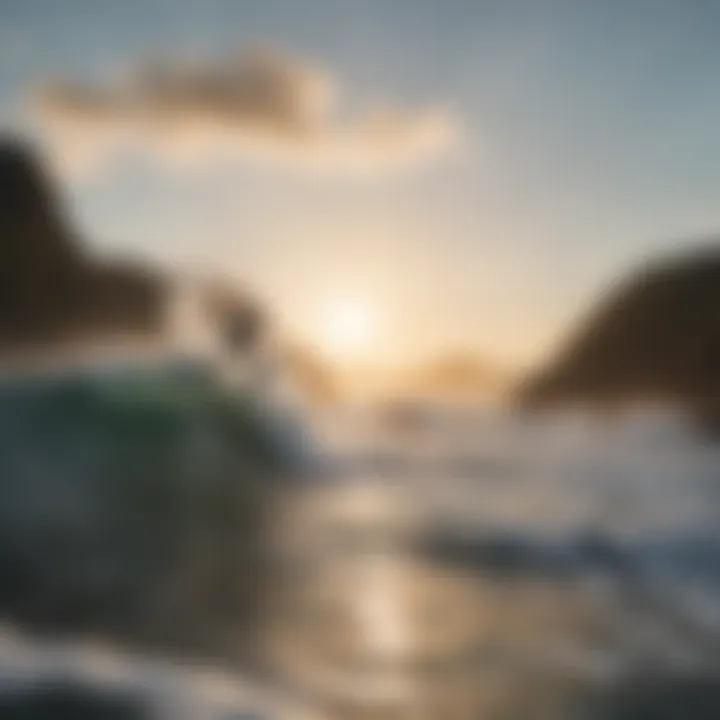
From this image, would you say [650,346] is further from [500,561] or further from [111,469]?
[111,469]

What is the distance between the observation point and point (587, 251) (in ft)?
4.08

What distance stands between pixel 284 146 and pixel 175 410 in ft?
1.40

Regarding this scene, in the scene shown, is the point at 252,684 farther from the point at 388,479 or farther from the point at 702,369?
the point at 702,369

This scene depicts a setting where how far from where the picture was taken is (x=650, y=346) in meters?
1.28

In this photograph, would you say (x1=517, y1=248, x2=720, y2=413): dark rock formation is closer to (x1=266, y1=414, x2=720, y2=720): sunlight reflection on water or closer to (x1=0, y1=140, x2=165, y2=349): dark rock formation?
(x1=266, y1=414, x2=720, y2=720): sunlight reflection on water

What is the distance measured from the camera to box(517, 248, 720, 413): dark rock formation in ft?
4.02

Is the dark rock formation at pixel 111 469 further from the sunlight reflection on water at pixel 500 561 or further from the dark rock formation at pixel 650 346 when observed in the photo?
the dark rock formation at pixel 650 346

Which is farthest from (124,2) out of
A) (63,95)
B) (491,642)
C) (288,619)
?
(491,642)

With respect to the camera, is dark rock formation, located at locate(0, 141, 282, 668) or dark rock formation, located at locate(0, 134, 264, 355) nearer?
dark rock formation, located at locate(0, 141, 282, 668)

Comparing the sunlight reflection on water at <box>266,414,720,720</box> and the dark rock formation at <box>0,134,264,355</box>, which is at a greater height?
the dark rock formation at <box>0,134,264,355</box>

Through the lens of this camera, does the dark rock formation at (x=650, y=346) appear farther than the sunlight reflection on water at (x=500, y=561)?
Yes

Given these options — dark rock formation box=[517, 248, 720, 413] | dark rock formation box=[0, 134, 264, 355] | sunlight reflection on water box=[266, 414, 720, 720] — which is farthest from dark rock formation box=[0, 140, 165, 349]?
dark rock formation box=[517, 248, 720, 413]

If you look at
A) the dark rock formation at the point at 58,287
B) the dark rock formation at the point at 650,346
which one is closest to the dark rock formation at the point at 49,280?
the dark rock formation at the point at 58,287

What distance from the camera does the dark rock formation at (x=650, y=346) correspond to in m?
1.23
